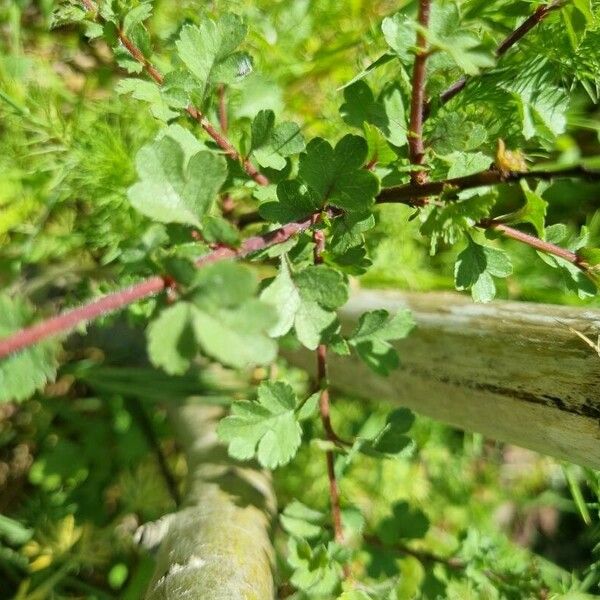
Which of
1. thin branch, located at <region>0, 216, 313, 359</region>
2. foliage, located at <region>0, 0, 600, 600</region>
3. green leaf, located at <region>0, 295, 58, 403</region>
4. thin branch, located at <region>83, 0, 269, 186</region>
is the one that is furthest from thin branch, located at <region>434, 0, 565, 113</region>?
green leaf, located at <region>0, 295, 58, 403</region>

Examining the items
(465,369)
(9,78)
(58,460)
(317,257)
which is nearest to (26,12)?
(9,78)

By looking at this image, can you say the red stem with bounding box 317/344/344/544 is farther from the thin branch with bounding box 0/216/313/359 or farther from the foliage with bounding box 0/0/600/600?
the thin branch with bounding box 0/216/313/359

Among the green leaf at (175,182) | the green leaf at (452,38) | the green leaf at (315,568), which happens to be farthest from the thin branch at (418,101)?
the green leaf at (315,568)

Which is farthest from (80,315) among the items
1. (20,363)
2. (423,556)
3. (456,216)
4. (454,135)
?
(423,556)

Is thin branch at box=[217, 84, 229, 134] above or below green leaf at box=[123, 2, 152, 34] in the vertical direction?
below

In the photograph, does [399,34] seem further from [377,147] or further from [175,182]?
[175,182]

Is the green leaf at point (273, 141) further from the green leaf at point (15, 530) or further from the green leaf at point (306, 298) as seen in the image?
the green leaf at point (15, 530)
